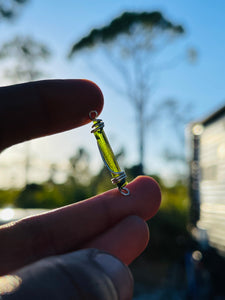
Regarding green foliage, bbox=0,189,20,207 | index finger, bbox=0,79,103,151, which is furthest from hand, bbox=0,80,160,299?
green foliage, bbox=0,189,20,207

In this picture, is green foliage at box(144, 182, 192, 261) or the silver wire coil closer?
the silver wire coil

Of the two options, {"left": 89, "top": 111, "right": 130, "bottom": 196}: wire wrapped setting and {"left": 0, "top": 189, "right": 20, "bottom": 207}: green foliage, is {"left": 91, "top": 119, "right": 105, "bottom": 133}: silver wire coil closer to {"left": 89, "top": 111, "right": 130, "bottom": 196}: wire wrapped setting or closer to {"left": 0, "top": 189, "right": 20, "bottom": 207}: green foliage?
{"left": 89, "top": 111, "right": 130, "bottom": 196}: wire wrapped setting

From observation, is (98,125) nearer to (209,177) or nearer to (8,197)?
(209,177)

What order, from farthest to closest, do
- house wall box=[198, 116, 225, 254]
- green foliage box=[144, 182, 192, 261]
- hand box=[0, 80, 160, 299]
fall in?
green foliage box=[144, 182, 192, 261] < house wall box=[198, 116, 225, 254] < hand box=[0, 80, 160, 299]

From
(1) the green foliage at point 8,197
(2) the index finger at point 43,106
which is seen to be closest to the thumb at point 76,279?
(2) the index finger at point 43,106

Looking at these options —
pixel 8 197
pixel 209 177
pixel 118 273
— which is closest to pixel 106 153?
pixel 118 273

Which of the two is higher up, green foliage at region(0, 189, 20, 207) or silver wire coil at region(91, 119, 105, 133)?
silver wire coil at region(91, 119, 105, 133)

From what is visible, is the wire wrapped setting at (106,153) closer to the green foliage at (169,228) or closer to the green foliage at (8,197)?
the green foliage at (8,197)
